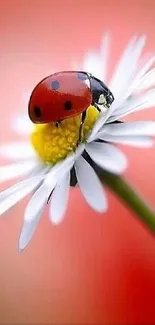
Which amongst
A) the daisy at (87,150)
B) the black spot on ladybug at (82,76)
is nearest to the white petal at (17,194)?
the daisy at (87,150)

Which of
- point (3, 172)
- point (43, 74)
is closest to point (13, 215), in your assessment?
point (3, 172)

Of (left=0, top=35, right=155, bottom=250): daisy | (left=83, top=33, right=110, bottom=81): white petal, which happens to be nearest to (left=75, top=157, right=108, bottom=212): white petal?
(left=0, top=35, right=155, bottom=250): daisy

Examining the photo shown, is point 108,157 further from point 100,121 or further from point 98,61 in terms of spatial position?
point 98,61

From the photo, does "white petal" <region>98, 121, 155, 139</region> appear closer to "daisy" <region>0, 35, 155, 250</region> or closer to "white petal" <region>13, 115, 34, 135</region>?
"daisy" <region>0, 35, 155, 250</region>

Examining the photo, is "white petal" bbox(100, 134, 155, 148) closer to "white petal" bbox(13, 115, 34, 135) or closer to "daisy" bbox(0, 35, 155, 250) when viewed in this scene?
"daisy" bbox(0, 35, 155, 250)

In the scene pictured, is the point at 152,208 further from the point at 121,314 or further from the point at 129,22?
the point at 129,22

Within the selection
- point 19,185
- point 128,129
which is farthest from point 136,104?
point 19,185

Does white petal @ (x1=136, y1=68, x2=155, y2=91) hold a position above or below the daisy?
above
